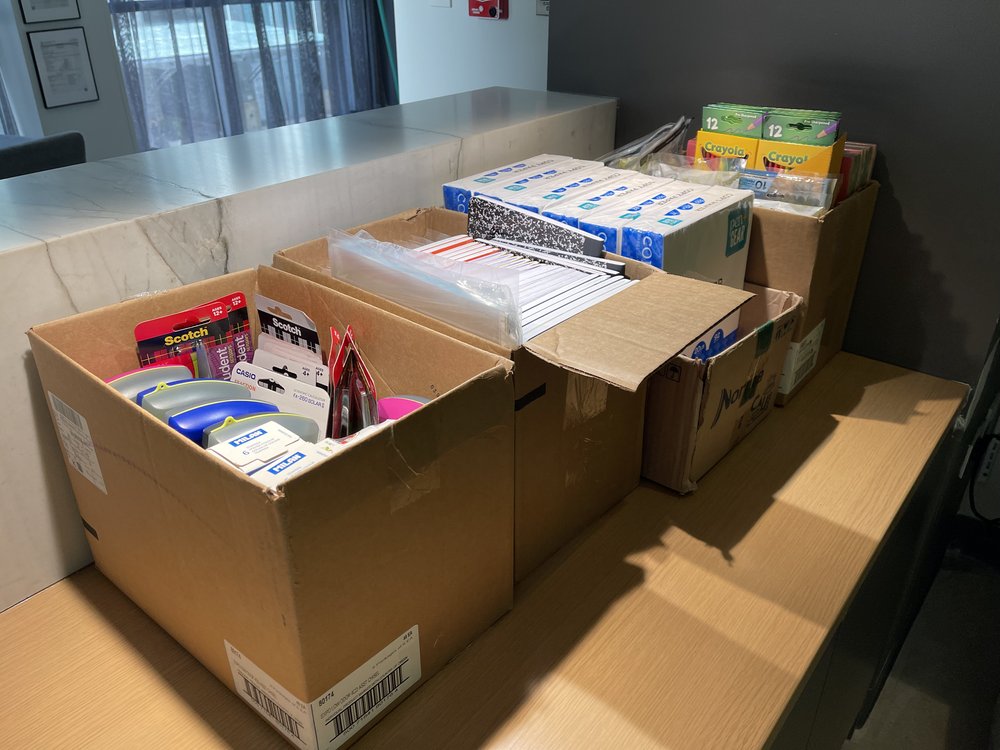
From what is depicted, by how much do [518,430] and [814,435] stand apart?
0.56 metres

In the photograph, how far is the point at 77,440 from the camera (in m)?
0.76

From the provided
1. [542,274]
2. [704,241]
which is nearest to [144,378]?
[542,274]

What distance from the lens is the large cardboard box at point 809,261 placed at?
1099mm

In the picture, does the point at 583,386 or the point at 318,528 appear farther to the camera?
the point at 583,386

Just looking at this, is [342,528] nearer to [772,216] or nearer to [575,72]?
[772,216]

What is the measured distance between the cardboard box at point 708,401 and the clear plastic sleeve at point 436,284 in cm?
26

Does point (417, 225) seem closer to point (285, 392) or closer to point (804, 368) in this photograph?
point (285, 392)

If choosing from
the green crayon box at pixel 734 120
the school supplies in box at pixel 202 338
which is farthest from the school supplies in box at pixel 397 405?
the green crayon box at pixel 734 120

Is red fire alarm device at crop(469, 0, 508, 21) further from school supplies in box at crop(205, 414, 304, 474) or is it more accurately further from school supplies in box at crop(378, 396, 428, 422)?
school supplies in box at crop(205, 414, 304, 474)

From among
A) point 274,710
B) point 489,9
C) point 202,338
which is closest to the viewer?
point 274,710

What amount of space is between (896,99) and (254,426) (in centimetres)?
105

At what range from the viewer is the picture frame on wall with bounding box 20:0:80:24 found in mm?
3059

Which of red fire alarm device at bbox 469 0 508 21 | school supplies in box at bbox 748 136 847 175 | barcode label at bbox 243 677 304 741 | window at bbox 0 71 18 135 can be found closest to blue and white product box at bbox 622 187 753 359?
school supplies in box at bbox 748 136 847 175

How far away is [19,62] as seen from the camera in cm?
313
